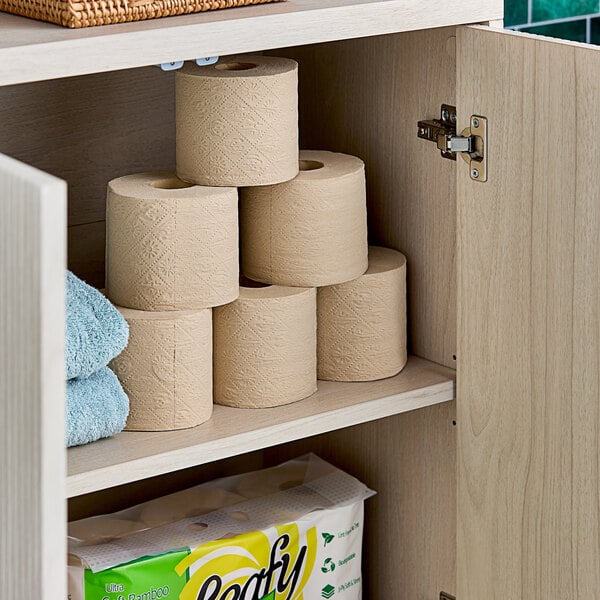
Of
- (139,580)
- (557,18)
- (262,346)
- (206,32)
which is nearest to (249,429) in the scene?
(262,346)

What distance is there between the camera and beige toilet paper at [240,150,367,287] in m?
0.94

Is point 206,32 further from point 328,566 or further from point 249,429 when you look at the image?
point 328,566

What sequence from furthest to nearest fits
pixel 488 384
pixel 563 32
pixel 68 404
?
1. pixel 563 32
2. pixel 488 384
3. pixel 68 404

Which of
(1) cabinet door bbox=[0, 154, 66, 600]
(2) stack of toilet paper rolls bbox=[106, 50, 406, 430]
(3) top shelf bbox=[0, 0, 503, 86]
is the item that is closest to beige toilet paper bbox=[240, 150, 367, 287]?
(2) stack of toilet paper rolls bbox=[106, 50, 406, 430]

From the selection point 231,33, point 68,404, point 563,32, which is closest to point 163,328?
point 68,404

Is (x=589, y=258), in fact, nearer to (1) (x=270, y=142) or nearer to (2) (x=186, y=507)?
(1) (x=270, y=142)

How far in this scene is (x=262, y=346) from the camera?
36.6 inches

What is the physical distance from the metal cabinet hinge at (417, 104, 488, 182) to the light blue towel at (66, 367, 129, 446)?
301 millimetres

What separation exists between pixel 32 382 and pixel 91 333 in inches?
10.5

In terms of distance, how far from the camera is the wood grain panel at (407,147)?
3.18ft

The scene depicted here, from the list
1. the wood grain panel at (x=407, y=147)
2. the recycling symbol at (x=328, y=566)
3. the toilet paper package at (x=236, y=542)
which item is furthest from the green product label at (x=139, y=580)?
the wood grain panel at (x=407, y=147)

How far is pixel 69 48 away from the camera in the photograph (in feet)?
2.41

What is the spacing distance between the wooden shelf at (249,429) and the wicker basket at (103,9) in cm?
29

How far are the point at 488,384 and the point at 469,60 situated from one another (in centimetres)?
24
